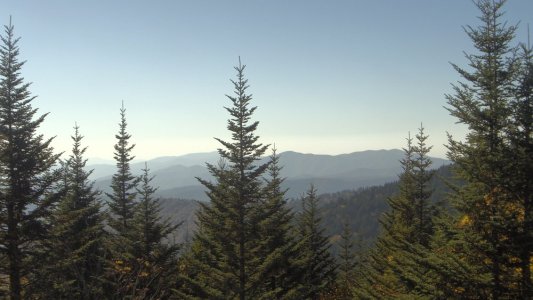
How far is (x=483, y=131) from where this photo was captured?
13.0 m

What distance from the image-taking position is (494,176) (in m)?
12.3

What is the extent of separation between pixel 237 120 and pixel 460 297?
37.9ft

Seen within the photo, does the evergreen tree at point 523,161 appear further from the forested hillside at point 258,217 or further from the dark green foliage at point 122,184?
the dark green foliage at point 122,184

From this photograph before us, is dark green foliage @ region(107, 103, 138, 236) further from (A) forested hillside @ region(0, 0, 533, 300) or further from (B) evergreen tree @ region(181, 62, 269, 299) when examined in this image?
(B) evergreen tree @ region(181, 62, 269, 299)

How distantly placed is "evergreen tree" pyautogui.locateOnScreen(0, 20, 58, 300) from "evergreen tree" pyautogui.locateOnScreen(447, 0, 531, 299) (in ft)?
58.4

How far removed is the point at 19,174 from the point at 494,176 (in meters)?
19.6

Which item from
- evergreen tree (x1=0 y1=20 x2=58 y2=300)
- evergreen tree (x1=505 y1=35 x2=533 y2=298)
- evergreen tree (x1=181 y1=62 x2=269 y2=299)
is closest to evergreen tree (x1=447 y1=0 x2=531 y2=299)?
evergreen tree (x1=505 y1=35 x2=533 y2=298)

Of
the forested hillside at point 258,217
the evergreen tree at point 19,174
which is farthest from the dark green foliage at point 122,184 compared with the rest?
the evergreen tree at point 19,174

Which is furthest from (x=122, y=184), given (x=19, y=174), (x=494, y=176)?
(x=494, y=176)

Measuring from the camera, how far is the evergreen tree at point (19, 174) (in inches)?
622

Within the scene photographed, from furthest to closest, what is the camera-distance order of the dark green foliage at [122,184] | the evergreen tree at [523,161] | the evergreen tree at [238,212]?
1. the dark green foliage at [122,184]
2. the evergreen tree at [238,212]
3. the evergreen tree at [523,161]

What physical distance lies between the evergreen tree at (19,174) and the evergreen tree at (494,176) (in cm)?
1780

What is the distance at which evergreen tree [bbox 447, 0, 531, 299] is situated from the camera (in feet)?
39.0

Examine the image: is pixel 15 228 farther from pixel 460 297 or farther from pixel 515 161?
pixel 515 161
